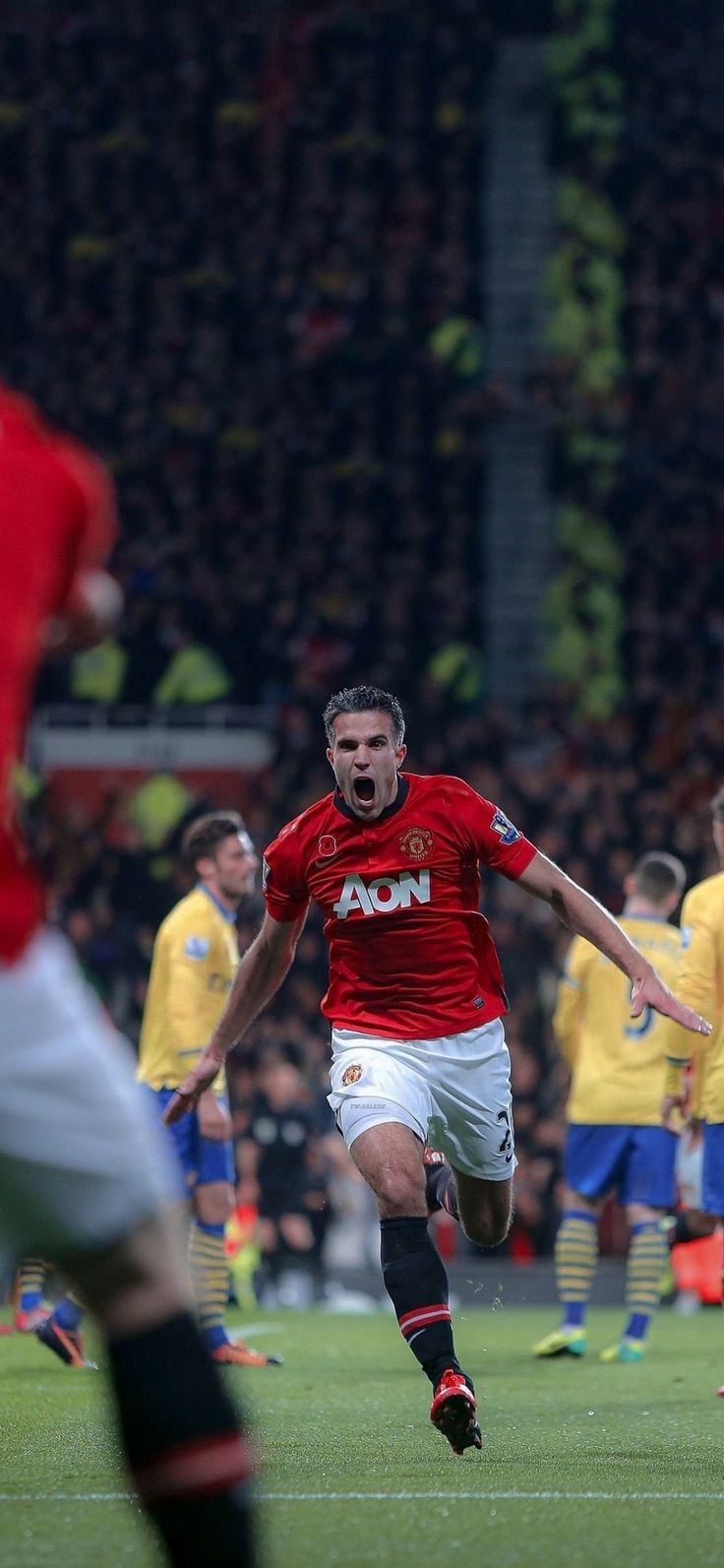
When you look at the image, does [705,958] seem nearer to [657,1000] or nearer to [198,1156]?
[657,1000]

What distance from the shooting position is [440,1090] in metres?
6.12

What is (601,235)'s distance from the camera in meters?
21.9

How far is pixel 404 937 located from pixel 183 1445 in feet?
11.7

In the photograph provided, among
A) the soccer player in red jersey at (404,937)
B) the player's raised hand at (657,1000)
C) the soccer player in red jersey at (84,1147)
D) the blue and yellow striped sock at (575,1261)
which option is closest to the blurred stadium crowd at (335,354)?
the blue and yellow striped sock at (575,1261)

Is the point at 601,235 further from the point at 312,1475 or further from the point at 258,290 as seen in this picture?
the point at 312,1475

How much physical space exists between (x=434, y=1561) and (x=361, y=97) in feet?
69.0

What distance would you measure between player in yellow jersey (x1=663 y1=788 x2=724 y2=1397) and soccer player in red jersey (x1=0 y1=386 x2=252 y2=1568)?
480 cm

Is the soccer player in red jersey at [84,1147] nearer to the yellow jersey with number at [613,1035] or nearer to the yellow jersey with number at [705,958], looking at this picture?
the yellow jersey with number at [705,958]

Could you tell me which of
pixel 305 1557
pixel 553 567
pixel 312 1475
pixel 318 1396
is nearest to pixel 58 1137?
pixel 305 1557

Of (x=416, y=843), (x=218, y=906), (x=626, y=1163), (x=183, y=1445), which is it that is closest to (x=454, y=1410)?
(x=416, y=843)

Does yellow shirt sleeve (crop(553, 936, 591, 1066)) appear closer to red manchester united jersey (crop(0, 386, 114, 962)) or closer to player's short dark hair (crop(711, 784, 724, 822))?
player's short dark hair (crop(711, 784, 724, 822))

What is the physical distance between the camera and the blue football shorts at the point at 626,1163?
392 inches

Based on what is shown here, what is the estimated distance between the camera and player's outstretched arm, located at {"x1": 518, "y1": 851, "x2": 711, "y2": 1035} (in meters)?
5.52

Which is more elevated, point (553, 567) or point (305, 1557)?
point (305, 1557)
